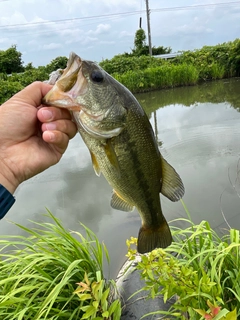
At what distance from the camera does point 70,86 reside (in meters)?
1.35

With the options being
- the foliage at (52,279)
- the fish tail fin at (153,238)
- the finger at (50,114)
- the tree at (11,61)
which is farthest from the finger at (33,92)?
the tree at (11,61)

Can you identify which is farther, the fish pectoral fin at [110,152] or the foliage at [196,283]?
the foliage at [196,283]

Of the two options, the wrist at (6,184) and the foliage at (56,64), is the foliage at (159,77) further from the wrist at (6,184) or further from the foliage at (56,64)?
the wrist at (6,184)

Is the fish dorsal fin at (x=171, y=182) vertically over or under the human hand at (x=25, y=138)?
under

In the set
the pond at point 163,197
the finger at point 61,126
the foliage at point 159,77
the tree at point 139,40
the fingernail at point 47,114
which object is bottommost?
the pond at point 163,197

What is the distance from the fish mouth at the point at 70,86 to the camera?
1.34m

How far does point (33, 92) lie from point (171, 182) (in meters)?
0.88

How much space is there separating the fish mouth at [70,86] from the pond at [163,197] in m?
2.69

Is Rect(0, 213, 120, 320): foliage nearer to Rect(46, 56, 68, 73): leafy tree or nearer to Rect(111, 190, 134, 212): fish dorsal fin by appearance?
Rect(111, 190, 134, 212): fish dorsal fin

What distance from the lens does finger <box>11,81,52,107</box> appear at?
5.47 feet

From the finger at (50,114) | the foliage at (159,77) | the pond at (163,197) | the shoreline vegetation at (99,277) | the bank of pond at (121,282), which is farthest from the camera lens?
the foliage at (159,77)

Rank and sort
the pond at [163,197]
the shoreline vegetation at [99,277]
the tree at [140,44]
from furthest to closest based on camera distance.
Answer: the tree at [140,44], the pond at [163,197], the shoreline vegetation at [99,277]

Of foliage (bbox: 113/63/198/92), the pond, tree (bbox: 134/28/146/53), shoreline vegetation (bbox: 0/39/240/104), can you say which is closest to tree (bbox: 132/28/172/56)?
tree (bbox: 134/28/146/53)

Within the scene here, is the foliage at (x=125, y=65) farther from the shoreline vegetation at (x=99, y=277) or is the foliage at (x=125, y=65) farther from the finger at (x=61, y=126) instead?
the finger at (x=61, y=126)
